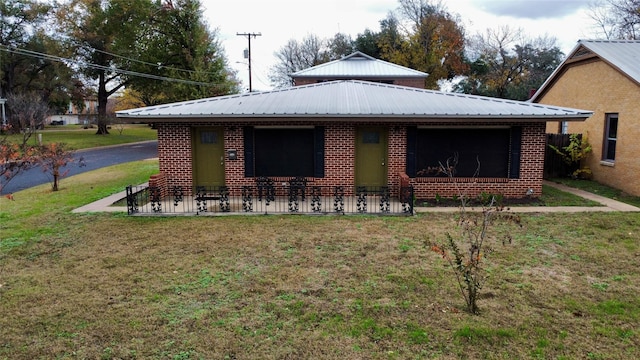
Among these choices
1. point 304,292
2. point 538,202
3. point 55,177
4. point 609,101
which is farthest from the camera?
point 609,101

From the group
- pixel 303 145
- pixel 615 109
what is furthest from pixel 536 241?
pixel 615 109

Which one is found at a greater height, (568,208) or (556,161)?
(556,161)

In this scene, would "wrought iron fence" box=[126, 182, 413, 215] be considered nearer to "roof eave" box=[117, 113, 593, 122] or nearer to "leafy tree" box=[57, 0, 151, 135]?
"roof eave" box=[117, 113, 593, 122]

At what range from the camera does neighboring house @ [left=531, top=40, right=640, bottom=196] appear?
43.7ft

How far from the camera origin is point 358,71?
27.2 m

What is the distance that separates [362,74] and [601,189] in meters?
15.5

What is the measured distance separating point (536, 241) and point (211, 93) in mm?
31749

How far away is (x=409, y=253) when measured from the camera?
300 inches

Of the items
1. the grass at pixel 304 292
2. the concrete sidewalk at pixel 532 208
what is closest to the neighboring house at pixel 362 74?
the concrete sidewalk at pixel 532 208

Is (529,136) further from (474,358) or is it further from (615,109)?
(474,358)

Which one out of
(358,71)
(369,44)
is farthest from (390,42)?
(358,71)

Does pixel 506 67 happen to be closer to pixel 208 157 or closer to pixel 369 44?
pixel 369 44

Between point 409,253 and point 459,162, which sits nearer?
point 409,253

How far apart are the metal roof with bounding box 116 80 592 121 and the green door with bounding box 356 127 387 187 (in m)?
0.81
